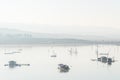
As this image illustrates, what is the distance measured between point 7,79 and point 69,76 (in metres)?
6.61

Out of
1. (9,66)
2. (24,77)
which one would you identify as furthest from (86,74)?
(9,66)

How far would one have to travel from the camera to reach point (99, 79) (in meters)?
34.7

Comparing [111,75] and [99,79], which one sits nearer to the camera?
[99,79]

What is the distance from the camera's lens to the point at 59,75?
37250mm

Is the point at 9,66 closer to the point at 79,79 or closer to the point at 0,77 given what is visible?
the point at 0,77

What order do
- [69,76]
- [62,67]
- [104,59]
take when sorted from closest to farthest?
[69,76] → [62,67] → [104,59]

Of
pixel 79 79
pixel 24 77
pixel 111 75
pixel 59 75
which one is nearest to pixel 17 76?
pixel 24 77

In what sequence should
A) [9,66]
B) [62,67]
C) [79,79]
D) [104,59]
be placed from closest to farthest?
1. [79,79]
2. [62,67]
3. [9,66]
4. [104,59]

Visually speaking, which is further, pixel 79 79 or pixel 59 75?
pixel 59 75

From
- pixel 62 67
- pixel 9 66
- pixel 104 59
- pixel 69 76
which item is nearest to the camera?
pixel 69 76

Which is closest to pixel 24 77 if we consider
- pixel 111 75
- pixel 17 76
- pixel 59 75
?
pixel 17 76

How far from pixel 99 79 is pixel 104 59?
2023cm

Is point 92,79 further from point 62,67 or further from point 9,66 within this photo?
point 9,66

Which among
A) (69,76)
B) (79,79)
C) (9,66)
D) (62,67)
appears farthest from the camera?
(9,66)
